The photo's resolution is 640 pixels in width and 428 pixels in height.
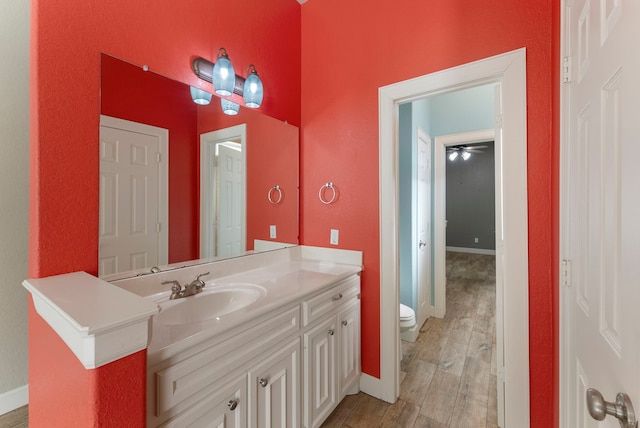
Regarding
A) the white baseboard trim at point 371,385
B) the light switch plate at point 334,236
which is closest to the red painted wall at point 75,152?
the light switch plate at point 334,236

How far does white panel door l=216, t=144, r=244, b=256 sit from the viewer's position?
1711mm

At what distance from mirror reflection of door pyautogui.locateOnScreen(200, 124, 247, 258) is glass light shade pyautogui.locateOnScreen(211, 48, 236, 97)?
0.26 meters

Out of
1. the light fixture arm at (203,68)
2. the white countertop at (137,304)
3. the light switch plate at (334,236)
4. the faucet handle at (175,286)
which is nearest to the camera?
the white countertop at (137,304)

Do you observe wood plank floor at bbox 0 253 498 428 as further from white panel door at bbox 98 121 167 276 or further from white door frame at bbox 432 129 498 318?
white panel door at bbox 98 121 167 276

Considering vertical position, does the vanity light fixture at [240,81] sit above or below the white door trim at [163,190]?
above

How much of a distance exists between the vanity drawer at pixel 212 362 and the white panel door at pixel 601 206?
3.38 feet

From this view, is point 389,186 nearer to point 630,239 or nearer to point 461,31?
point 461,31

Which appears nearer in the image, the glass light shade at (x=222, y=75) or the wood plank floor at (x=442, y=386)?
the glass light shade at (x=222, y=75)

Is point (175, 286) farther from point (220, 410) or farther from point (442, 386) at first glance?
point (442, 386)

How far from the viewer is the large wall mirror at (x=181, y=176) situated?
122 cm

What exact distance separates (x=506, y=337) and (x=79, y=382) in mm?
1734

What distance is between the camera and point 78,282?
0.94 meters

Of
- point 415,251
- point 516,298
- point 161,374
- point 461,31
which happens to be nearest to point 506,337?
point 516,298

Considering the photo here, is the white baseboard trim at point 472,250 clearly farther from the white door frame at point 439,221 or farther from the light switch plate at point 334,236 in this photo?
the light switch plate at point 334,236
